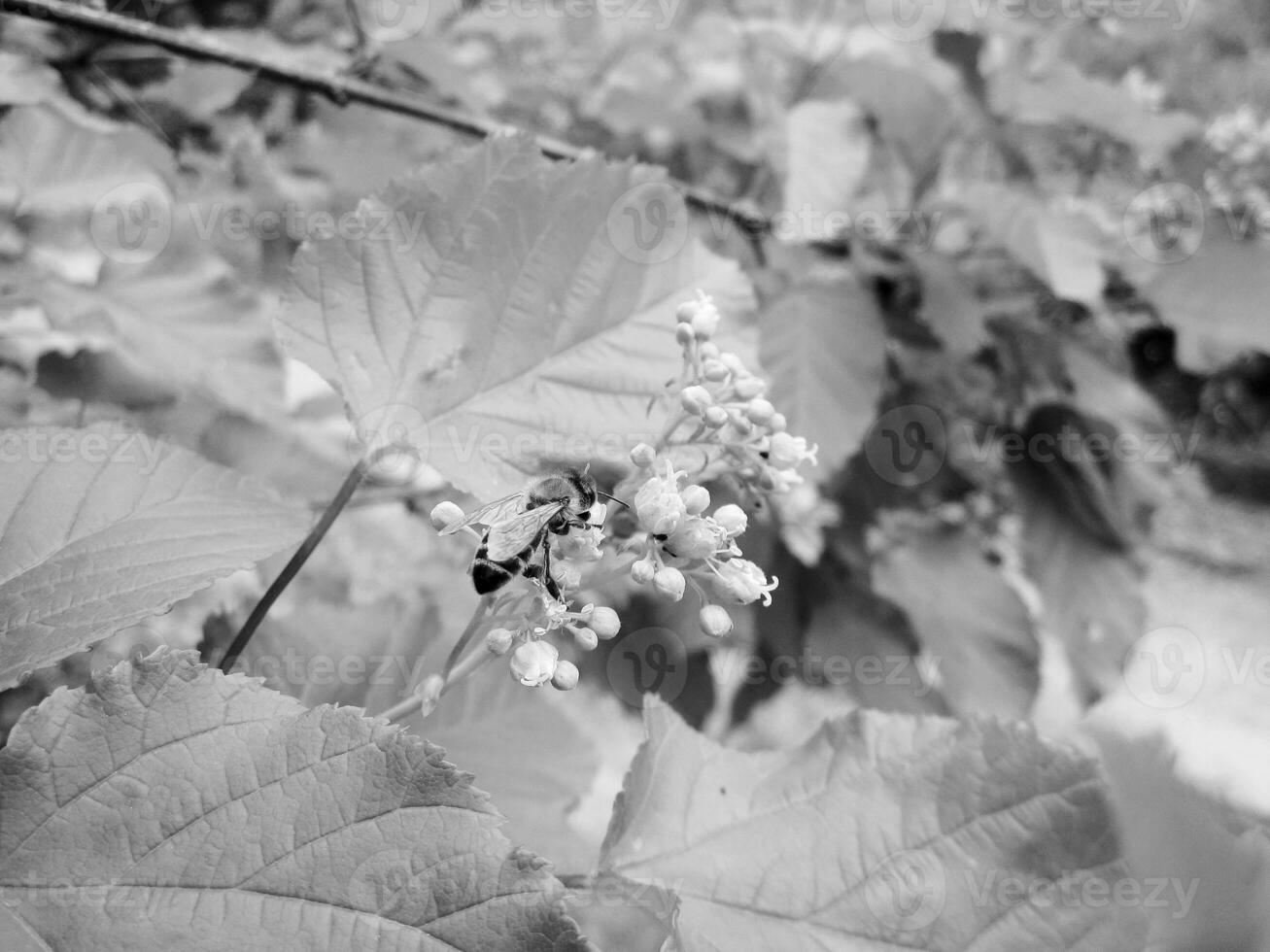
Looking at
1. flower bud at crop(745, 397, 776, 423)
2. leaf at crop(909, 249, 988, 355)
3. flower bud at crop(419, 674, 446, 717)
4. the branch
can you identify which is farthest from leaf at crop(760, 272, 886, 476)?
flower bud at crop(419, 674, 446, 717)

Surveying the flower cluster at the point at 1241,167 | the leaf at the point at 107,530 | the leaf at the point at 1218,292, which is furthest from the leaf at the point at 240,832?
the flower cluster at the point at 1241,167

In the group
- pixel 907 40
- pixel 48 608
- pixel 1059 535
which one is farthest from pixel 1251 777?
pixel 48 608

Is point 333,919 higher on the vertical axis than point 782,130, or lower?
lower

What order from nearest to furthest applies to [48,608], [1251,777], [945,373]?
1. [48,608]
2. [945,373]
3. [1251,777]

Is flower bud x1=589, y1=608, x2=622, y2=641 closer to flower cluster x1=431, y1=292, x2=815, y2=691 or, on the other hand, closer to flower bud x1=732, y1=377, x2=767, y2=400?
flower cluster x1=431, y1=292, x2=815, y2=691

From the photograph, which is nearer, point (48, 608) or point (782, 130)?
point (48, 608)

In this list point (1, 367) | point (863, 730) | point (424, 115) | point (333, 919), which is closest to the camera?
point (333, 919)

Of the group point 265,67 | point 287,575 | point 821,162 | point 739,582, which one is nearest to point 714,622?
point 739,582

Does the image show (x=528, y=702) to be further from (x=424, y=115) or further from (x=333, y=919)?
(x=424, y=115)
